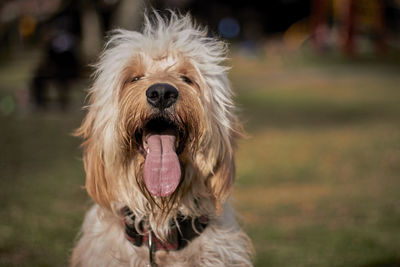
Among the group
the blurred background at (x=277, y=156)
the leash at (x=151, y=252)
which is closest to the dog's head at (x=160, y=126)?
the leash at (x=151, y=252)

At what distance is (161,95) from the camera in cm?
275

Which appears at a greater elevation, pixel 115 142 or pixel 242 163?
pixel 115 142

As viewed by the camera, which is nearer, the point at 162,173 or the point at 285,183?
the point at 162,173

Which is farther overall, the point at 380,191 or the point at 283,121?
the point at 283,121

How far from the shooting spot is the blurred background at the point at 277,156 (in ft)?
16.2

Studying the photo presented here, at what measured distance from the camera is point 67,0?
13.0 m

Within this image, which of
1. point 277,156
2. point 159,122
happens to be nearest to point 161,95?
point 159,122

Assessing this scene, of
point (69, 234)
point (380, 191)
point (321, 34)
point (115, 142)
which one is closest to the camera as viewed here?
point (115, 142)

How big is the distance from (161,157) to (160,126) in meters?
0.20

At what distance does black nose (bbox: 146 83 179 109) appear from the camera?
273 centimetres

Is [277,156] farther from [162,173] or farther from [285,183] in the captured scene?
[162,173]

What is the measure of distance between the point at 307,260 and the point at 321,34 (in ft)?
67.1

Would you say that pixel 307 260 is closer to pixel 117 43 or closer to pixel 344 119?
pixel 117 43

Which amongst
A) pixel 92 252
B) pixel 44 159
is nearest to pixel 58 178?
pixel 44 159
